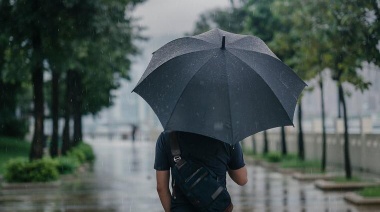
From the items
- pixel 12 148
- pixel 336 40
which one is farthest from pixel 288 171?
pixel 12 148

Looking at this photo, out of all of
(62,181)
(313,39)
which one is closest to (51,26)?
(62,181)

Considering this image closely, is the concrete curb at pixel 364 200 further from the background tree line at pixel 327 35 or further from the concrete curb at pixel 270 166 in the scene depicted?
the concrete curb at pixel 270 166

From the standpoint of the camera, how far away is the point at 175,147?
14.8ft

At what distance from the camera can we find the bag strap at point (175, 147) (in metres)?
4.47

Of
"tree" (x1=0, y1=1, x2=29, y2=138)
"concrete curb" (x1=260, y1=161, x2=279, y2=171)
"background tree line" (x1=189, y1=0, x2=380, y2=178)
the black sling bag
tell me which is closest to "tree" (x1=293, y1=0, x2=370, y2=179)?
"background tree line" (x1=189, y1=0, x2=380, y2=178)

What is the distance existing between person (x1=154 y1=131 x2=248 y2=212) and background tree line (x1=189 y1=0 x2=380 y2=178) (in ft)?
19.0

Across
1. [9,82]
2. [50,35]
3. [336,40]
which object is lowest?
[336,40]

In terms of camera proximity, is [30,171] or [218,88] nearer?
[218,88]

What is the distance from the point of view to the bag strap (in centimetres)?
447

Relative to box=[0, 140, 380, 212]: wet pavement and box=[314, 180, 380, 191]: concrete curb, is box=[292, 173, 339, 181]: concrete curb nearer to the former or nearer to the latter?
box=[0, 140, 380, 212]: wet pavement

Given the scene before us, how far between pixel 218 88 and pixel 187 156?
0.60 m

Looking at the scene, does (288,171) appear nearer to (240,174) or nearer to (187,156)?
(240,174)

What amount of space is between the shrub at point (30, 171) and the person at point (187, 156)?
49.5 feet

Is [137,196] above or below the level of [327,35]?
below
